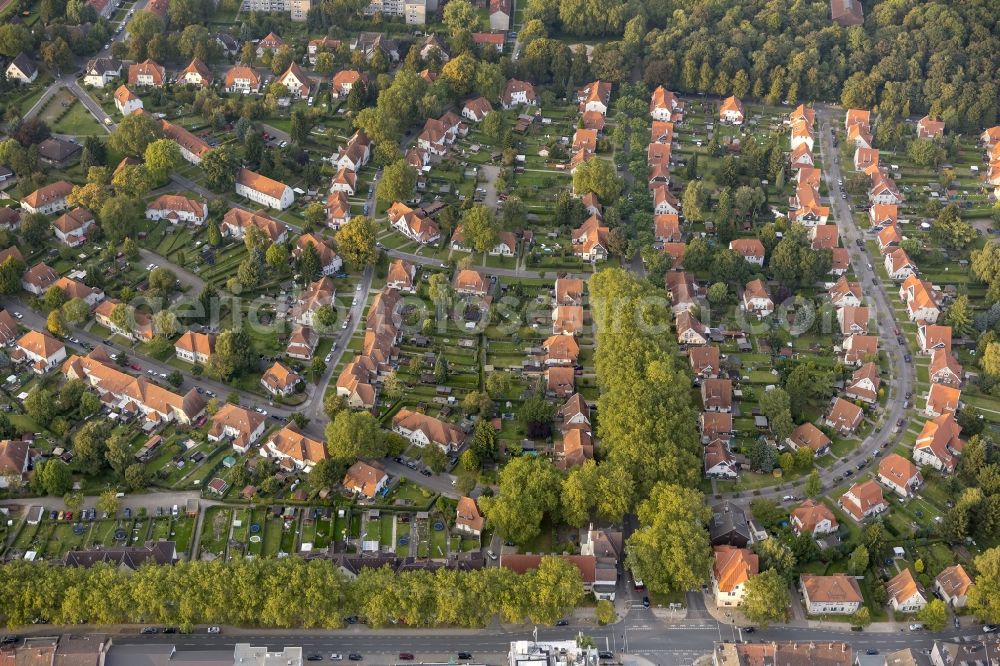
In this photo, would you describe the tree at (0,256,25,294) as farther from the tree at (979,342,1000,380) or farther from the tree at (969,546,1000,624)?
the tree at (979,342,1000,380)

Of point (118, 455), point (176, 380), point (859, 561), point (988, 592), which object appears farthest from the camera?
point (176, 380)

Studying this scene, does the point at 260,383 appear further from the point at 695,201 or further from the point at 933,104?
the point at 933,104

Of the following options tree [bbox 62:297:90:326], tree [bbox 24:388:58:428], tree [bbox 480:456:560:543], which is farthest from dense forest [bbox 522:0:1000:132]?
tree [bbox 24:388:58:428]

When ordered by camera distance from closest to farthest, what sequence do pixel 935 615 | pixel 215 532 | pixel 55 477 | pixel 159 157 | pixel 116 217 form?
pixel 935 615, pixel 215 532, pixel 55 477, pixel 116 217, pixel 159 157

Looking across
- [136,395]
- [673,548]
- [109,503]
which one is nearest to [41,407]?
[136,395]

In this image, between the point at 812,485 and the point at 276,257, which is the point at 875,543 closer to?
the point at 812,485

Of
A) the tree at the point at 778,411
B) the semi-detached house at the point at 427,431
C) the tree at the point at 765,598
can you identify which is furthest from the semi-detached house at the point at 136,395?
the tree at the point at 778,411

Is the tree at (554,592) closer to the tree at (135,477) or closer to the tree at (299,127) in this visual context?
the tree at (135,477)
